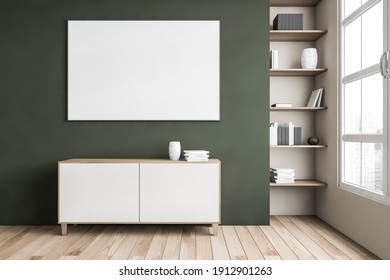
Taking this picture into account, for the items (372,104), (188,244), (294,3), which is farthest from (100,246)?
(294,3)

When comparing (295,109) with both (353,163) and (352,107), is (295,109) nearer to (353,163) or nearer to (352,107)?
(352,107)

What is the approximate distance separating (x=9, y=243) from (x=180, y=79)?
222 centimetres

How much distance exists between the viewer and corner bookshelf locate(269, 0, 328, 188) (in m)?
3.94

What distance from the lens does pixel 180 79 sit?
3783 mm

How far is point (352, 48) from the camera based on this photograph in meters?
3.45

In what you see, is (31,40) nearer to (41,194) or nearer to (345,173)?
(41,194)

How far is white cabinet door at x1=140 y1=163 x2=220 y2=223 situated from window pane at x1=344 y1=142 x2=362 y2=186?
1.28 m

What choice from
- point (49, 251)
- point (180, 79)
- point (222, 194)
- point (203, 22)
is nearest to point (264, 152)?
point (222, 194)

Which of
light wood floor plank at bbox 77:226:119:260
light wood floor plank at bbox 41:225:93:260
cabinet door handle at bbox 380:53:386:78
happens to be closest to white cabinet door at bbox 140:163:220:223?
light wood floor plank at bbox 77:226:119:260

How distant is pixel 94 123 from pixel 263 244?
2084 millimetres

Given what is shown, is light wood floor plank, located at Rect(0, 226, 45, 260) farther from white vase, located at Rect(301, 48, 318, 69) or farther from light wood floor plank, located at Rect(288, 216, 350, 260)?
white vase, located at Rect(301, 48, 318, 69)

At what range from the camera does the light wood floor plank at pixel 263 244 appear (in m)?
2.87

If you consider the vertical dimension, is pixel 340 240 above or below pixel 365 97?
below

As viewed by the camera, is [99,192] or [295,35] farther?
[295,35]
